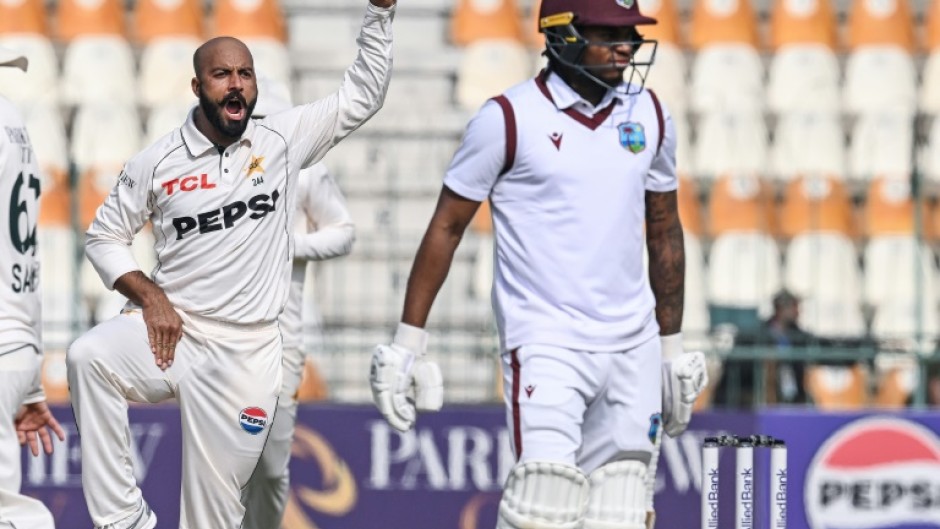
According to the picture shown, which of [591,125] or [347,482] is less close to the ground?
[591,125]

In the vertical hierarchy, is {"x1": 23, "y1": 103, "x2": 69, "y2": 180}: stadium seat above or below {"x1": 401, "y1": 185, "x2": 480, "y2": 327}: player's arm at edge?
above

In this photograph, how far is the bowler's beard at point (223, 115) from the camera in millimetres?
6098

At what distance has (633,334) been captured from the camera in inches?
234

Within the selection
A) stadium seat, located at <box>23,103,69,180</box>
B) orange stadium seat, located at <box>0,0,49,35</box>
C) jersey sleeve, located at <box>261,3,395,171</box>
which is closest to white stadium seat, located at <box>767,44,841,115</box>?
stadium seat, located at <box>23,103,69,180</box>

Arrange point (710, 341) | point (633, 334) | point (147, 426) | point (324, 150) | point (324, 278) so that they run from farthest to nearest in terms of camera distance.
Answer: point (324, 278)
point (710, 341)
point (147, 426)
point (324, 150)
point (633, 334)

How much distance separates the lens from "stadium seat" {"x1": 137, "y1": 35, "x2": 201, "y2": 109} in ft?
44.8

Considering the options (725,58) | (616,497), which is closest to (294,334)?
(616,497)

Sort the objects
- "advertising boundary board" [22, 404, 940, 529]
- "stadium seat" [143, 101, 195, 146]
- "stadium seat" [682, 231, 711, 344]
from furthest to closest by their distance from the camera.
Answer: "stadium seat" [143, 101, 195, 146] → "stadium seat" [682, 231, 711, 344] → "advertising boundary board" [22, 404, 940, 529]

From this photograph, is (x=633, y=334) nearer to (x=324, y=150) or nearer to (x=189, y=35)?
(x=324, y=150)

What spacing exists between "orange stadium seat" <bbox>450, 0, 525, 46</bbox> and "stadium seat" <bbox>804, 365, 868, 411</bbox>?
4.28m

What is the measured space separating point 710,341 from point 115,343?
5.40m

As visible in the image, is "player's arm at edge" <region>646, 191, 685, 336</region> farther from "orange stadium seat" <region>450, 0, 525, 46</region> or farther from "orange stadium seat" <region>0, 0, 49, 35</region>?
"orange stadium seat" <region>0, 0, 49, 35</region>

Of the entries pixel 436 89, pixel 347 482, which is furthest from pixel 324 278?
pixel 436 89

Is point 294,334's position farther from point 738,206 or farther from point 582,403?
point 738,206
